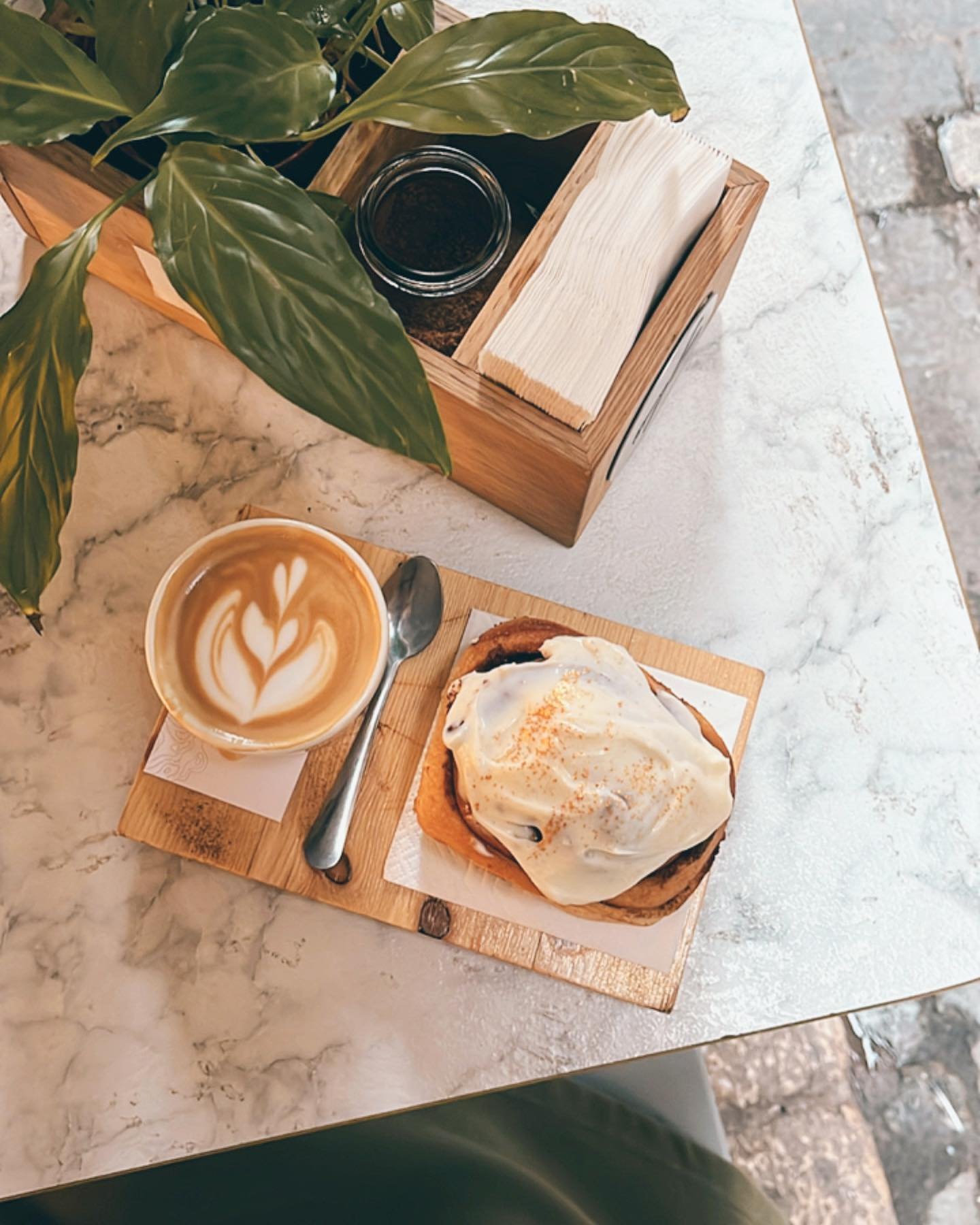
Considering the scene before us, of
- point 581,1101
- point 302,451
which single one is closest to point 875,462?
point 302,451

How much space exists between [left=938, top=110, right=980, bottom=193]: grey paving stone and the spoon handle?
1.18 m

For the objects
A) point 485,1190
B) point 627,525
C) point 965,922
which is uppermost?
point 627,525

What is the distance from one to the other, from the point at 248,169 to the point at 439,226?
219 millimetres

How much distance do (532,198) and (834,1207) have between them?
119cm

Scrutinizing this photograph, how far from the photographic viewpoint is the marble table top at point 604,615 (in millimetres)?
810

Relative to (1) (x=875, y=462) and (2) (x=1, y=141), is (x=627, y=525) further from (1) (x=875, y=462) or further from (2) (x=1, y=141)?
(2) (x=1, y=141)

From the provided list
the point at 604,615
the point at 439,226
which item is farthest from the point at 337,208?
the point at 604,615

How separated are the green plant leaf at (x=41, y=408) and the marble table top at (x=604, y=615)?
0.80ft

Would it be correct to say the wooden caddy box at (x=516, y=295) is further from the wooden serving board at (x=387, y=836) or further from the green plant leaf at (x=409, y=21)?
the wooden serving board at (x=387, y=836)

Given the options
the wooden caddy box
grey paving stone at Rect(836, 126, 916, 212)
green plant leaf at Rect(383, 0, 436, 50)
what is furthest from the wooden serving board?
grey paving stone at Rect(836, 126, 916, 212)

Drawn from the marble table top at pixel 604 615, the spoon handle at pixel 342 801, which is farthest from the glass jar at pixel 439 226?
the spoon handle at pixel 342 801

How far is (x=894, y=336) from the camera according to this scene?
146cm

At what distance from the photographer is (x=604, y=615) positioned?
873 millimetres

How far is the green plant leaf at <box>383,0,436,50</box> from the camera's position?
0.70 metres
